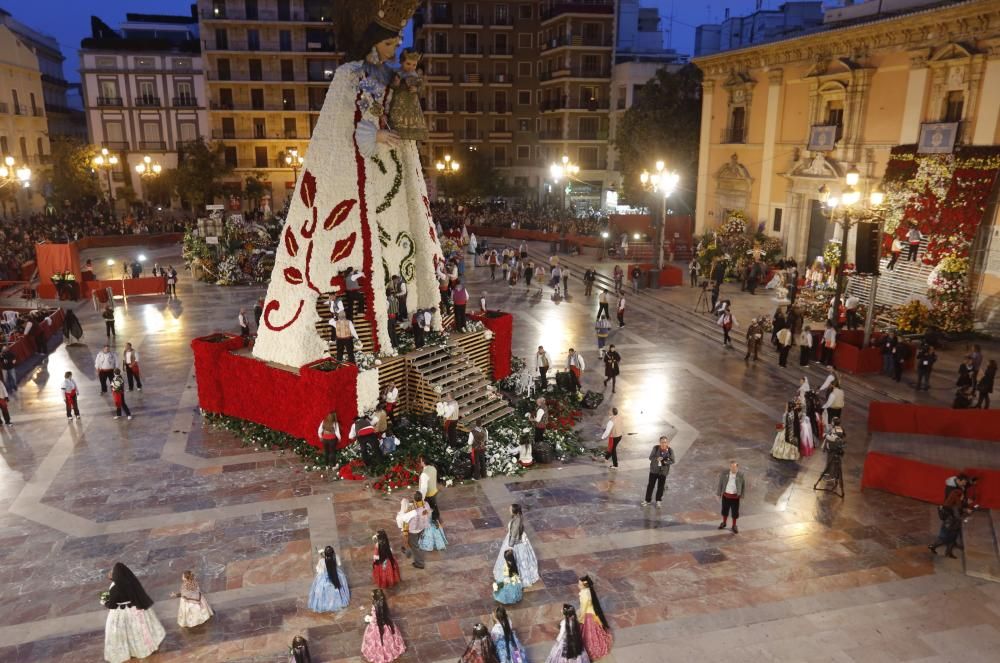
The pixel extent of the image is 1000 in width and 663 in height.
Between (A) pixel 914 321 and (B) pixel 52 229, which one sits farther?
(B) pixel 52 229

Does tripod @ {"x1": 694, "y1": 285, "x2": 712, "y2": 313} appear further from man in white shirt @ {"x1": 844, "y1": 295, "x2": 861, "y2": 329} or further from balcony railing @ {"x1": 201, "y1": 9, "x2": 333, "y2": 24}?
balcony railing @ {"x1": 201, "y1": 9, "x2": 333, "y2": 24}

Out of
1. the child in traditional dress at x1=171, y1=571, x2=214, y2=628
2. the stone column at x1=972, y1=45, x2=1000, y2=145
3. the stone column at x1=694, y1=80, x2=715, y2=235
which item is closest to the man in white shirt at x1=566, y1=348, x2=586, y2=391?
the child in traditional dress at x1=171, y1=571, x2=214, y2=628

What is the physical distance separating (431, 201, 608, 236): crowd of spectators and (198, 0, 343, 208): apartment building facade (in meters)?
13.2

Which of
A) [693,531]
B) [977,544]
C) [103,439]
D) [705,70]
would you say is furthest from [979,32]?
[103,439]

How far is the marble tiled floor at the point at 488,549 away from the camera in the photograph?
30.8 feet

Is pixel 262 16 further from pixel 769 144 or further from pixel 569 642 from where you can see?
pixel 569 642

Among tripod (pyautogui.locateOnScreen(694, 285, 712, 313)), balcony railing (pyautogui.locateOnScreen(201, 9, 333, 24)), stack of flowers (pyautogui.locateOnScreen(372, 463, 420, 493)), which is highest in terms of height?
balcony railing (pyautogui.locateOnScreen(201, 9, 333, 24))

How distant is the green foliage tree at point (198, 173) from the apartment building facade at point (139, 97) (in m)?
4.82

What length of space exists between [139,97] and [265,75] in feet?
31.2

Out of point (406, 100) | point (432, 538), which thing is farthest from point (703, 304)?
point (432, 538)

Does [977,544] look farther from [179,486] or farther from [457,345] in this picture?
[179,486]

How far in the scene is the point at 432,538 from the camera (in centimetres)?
1121

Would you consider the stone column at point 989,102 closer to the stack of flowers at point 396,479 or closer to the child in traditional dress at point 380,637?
the stack of flowers at point 396,479

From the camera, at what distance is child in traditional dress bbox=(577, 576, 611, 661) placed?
862cm
